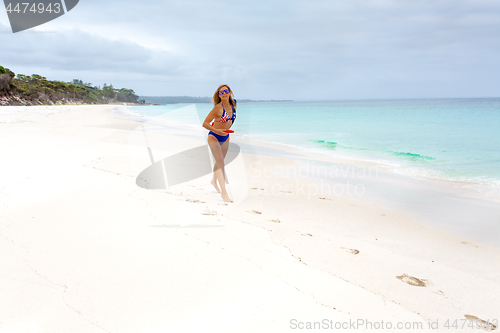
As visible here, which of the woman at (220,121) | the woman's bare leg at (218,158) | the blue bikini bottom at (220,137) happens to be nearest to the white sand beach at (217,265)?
the woman's bare leg at (218,158)

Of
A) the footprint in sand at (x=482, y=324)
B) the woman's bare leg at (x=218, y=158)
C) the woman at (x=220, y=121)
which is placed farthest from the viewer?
the woman's bare leg at (x=218, y=158)

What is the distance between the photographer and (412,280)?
2.87 m

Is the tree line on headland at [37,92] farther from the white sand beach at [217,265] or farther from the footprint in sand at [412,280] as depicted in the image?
the footprint in sand at [412,280]

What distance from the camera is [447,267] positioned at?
3215 mm

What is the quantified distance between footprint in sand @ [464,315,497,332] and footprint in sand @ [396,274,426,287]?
1.39 feet

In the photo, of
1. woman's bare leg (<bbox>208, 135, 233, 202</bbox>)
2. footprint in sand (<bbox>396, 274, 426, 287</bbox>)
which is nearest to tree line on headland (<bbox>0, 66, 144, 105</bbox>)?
woman's bare leg (<bbox>208, 135, 233, 202</bbox>)

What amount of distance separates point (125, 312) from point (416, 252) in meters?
3.20

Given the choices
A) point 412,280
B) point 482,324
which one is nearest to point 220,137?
point 412,280

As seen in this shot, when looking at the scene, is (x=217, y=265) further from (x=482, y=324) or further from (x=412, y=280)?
(x=482, y=324)

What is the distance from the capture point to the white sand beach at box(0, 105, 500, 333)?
206 centimetres

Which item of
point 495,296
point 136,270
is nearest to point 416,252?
point 495,296

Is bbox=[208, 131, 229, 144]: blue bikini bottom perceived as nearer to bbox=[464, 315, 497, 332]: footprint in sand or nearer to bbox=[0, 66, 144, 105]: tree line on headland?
bbox=[464, 315, 497, 332]: footprint in sand

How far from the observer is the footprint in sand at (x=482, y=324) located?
7.60 feet

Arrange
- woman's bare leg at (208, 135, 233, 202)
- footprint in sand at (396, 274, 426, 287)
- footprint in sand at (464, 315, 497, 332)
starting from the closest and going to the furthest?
footprint in sand at (464, 315, 497, 332) < footprint in sand at (396, 274, 426, 287) < woman's bare leg at (208, 135, 233, 202)
